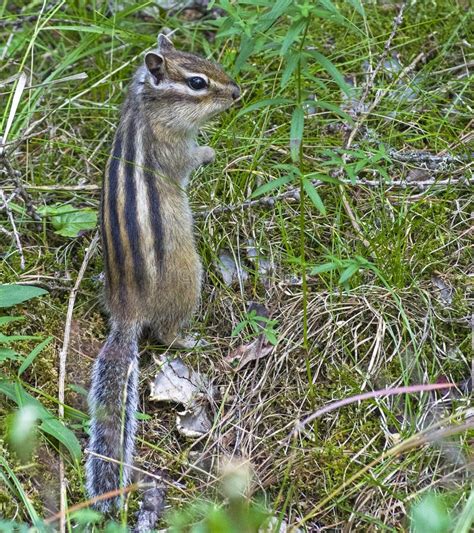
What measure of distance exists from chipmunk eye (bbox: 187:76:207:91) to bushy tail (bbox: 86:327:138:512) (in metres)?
1.27

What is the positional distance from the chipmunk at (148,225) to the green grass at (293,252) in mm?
156

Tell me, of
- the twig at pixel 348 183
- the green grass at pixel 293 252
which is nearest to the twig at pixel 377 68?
the green grass at pixel 293 252

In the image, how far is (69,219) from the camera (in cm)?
462

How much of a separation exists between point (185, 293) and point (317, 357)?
2.26ft

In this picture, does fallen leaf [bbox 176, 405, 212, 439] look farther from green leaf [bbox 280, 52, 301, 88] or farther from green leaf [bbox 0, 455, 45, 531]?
green leaf [bbox 280, 52, 301, 88]

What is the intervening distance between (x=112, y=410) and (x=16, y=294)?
646 millimetres

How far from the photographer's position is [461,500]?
3.19 m

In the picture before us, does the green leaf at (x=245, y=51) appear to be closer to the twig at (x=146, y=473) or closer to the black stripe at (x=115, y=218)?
the black stripe at (x=115, y=218)

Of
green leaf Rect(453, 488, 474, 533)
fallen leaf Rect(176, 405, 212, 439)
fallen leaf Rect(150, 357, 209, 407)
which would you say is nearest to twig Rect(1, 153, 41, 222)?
fallen leaf Rect(150, 357, 209, 407)

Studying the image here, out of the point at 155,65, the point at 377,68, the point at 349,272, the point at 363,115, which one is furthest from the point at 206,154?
the point at 349,272

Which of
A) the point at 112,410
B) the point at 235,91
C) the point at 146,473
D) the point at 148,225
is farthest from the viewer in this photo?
the point at 235,91

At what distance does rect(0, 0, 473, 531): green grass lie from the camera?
3479mm

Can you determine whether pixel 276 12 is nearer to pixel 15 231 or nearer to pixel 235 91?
pixel 235 91

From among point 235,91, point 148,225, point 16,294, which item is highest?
point 235,91
